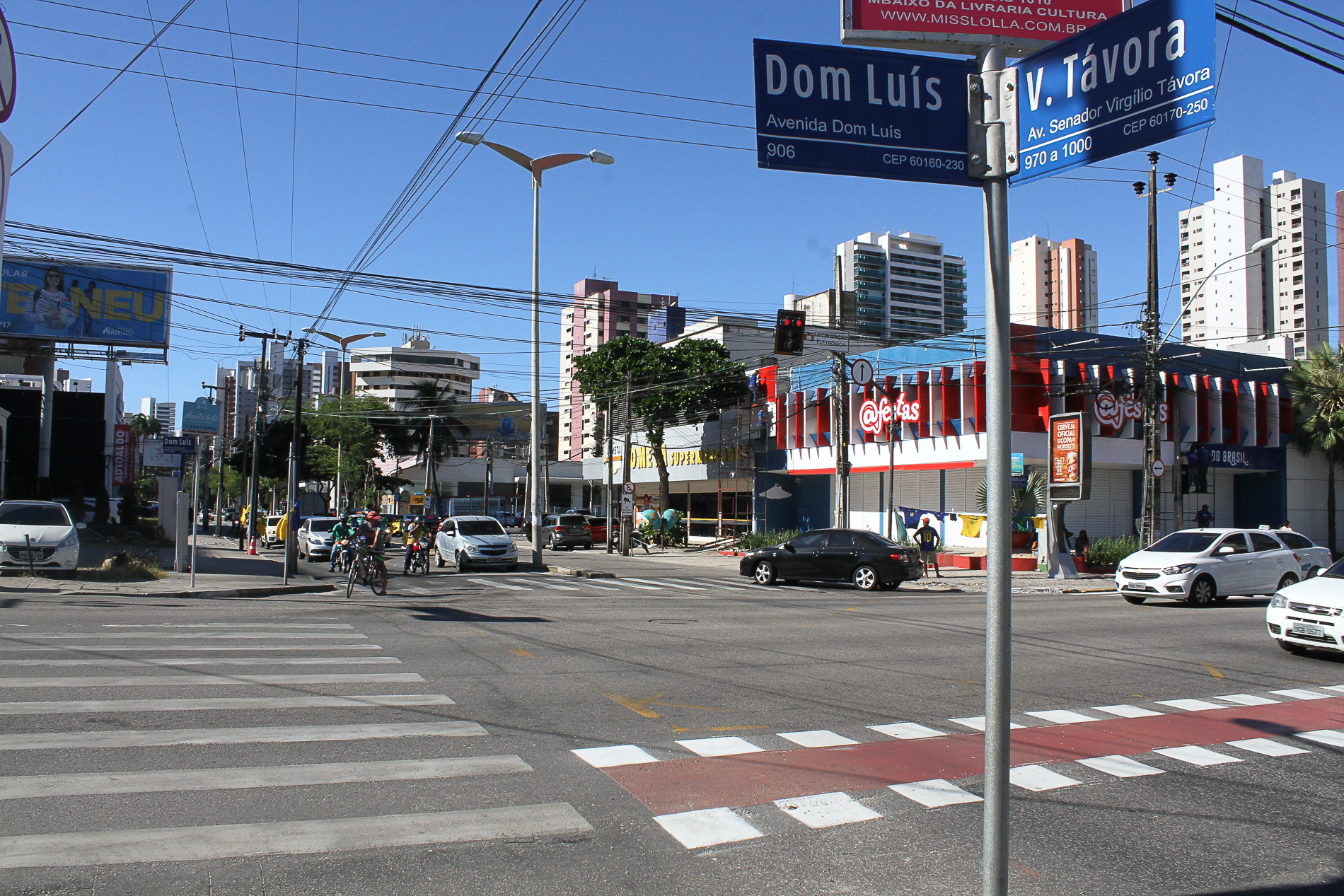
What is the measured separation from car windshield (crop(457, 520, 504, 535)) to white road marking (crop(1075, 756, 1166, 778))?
22553mm

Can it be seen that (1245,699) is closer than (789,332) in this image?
Yes

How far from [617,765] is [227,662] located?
18.0 feet

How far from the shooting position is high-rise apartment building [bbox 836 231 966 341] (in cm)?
15175

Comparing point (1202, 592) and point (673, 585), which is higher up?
point (1202, 592)

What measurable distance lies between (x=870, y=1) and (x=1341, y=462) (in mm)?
42902

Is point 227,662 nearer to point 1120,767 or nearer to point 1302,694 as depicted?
point 1120,767

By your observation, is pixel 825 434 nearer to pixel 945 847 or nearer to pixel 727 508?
pixel 727 508

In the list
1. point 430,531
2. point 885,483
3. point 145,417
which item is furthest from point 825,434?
point 145,417

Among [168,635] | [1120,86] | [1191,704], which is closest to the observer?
[1120,86]

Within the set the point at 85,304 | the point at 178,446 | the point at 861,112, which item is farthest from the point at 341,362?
the point at 861,112

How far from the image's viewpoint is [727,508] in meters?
49.5

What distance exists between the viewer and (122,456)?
214ft

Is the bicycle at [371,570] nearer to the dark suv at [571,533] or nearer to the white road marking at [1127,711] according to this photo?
the white road marking at [1127,711]

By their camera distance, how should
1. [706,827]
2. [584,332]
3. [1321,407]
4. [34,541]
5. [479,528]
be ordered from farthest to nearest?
[584,332] < [1321,407] < [479,528] < [34,541] < [706,827]
